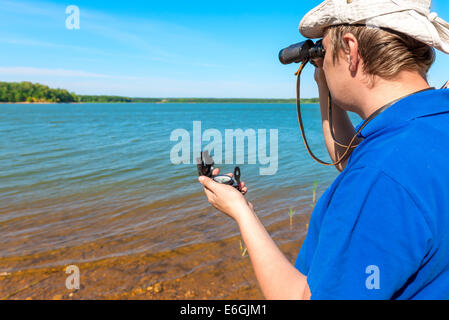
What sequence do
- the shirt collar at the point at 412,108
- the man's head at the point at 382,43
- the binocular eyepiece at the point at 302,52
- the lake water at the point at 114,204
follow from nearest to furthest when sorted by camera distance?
the shirt collar at the point at 412,108 → the man's head at the point at 382,43 → the binocular eyepiece at the point at 302,52 → the lake water at the point at 114,204

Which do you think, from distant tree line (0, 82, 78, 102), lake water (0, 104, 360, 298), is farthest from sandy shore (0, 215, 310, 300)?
distant tree line (0, 82, 78, 102)

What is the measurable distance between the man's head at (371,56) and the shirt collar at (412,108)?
0.47 feet

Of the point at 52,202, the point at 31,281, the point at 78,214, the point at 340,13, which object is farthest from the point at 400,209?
the point at 52,202

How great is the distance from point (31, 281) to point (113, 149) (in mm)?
12991

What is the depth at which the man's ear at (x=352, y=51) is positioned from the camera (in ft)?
4.01

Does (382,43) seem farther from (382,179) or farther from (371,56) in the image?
(382,179)

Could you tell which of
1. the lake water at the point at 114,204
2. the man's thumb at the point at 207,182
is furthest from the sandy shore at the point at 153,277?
the man's thumb at the point at 207,182

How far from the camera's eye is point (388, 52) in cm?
118

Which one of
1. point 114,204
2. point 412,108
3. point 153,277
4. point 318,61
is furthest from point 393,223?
point 114,204

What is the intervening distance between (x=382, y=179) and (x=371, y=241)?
0.18m
